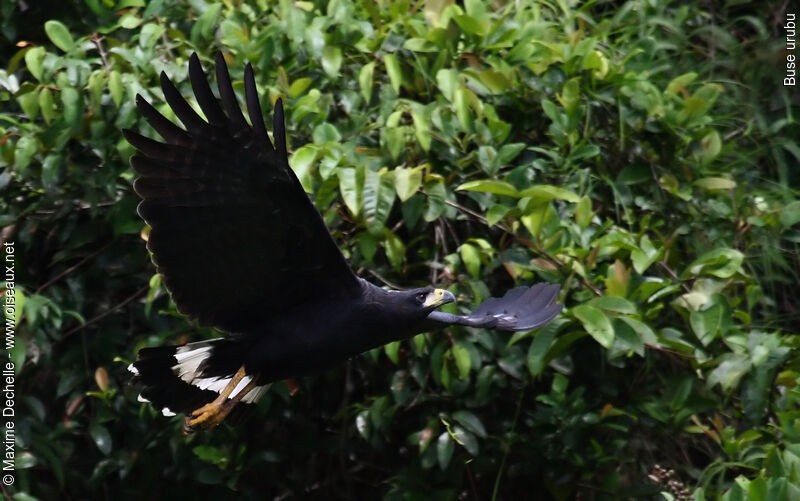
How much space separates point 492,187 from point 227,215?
0.96 metres

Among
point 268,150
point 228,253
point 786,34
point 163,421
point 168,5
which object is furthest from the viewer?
point 786,34

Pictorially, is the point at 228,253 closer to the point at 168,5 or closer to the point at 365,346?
the point at 365,346

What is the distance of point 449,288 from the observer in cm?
444

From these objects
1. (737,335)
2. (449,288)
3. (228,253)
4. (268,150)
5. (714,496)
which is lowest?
(714,496)

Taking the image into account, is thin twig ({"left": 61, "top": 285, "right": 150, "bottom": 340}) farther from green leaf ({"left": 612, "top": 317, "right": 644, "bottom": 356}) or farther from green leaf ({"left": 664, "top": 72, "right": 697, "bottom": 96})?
green leaf ({"left": 664, "top": 72, "right": 697, "bottom": 96})

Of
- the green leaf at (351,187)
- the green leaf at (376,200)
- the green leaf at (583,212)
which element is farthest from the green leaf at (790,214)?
the green leaf at (351,187)

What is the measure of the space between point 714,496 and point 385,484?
1.31 metres

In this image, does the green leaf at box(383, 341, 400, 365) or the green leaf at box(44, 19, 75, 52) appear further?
the green leaf at box(44, 19, 75, 52)

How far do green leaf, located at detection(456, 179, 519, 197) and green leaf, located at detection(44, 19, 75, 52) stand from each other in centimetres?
167

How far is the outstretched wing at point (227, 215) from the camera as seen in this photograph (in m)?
3.69

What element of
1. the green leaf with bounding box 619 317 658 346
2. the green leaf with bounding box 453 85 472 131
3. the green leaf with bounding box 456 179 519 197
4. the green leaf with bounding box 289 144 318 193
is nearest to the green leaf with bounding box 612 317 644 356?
the green leaf with bounding box 619 317 658 346

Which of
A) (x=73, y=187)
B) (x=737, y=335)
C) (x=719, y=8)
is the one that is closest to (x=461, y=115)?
(x=737, y=335)

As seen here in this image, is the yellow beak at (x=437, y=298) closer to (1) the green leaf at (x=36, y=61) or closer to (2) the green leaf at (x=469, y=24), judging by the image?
(2) the green leaf at (x=469, y=24)

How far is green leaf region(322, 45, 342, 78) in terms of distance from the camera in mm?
4691
